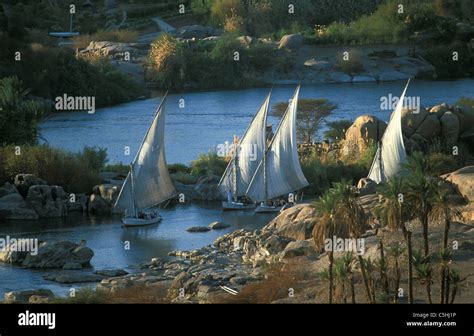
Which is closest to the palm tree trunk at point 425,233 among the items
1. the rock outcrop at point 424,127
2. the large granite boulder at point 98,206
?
the rock outcrop at point 424,127

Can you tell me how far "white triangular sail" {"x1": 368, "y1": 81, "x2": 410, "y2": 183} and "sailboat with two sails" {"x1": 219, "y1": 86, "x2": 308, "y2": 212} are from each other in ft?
7.91

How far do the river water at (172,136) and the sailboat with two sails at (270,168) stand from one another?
0.80 metres

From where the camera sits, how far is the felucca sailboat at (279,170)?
144 ft

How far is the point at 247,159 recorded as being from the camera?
44469 millimetres

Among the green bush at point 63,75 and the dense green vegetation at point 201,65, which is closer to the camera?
the green bush at point 63,75

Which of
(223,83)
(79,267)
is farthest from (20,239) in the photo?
(223,83)

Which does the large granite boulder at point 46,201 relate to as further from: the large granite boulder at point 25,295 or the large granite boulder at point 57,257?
the large granite boulder at point 25,295

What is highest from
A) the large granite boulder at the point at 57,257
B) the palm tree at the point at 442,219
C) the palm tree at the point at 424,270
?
the palm tree at the point at 442,219

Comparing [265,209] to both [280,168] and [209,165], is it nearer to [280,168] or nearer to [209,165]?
[280,168]

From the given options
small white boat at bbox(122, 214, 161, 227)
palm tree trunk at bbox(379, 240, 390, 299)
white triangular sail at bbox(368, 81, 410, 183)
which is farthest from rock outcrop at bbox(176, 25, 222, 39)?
palm tree trunk at bbox(379, 240, 390, 299)

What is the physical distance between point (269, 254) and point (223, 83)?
4345cm

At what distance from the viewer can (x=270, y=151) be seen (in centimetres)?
4422

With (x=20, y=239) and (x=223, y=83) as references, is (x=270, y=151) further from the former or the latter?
(x=223, y=83)

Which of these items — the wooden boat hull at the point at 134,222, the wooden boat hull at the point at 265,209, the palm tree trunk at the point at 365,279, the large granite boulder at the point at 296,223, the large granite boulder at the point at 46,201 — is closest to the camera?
the palm tree trunk at the point at 365,279
